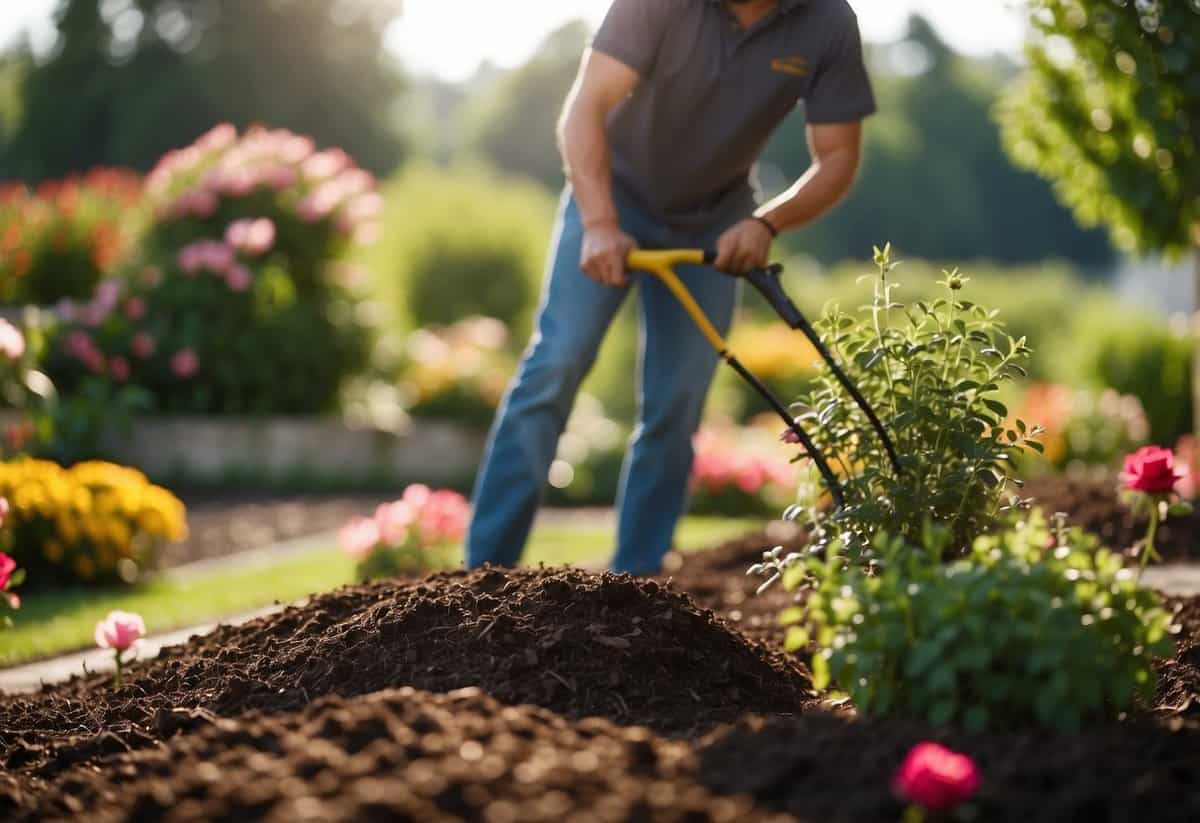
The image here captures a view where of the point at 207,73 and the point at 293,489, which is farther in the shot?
the point at 207,73

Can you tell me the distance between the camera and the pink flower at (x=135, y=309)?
7.61m

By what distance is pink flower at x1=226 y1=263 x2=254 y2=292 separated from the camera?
7.77 meters

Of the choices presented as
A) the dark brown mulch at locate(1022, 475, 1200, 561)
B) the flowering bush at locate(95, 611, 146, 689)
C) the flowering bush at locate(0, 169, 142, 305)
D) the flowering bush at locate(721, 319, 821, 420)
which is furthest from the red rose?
the flowering bush at locate(0, 169, 142, 305)

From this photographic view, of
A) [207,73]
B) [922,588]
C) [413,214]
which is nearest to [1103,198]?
[922,588]

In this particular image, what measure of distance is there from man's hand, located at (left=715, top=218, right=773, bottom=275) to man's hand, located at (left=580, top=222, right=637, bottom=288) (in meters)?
0.27

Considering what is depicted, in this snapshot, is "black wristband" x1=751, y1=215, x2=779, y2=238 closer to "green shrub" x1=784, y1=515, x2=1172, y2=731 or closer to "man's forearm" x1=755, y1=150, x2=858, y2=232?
"man's forearm" x1=755, y1=150, x2=858, y2=232

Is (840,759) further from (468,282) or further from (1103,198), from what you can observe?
(468,282)

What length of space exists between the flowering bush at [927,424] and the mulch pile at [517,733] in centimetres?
39

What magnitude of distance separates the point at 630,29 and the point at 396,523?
2153mm

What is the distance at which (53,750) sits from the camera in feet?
7.59

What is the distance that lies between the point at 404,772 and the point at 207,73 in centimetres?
2687

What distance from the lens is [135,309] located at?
24.9 feet

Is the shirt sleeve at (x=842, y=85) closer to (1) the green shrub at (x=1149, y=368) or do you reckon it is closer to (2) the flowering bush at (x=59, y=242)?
(1) the green shrub at (x=1149, y=368)

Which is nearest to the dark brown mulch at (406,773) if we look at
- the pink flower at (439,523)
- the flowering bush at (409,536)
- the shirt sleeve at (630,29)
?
the shirt sleeve at (630,29)
